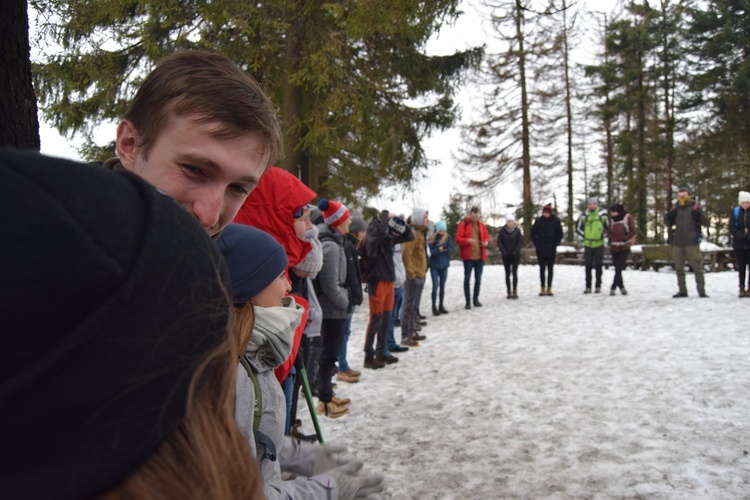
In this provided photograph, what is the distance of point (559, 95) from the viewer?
1024 inches

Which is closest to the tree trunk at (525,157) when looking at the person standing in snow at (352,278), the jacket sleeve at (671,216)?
the jacket sleeve at (671,216)

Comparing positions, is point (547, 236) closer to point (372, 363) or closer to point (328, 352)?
point (372, 363)

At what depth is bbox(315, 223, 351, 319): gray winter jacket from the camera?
514 cm

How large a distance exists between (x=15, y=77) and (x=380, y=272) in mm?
Result: 4998

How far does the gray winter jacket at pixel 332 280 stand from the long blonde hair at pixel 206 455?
4.53 m

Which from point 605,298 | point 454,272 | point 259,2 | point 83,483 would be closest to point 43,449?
point 83,483

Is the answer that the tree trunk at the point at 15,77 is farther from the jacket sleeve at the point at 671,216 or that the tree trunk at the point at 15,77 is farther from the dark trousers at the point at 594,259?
the dark trousers at the point at 594,259

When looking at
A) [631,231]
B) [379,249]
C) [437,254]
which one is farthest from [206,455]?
[631,231]

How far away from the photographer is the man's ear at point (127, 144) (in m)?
1.23

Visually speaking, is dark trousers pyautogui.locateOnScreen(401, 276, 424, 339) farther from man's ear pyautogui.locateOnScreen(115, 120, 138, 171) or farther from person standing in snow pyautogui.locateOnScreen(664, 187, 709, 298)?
man's ear pyautogui.locateOnScreen(115, 120, 138, 171)

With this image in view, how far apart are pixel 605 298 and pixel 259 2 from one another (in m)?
9.31

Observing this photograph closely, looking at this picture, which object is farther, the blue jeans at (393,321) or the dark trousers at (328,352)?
the blue jeans at (393,321)

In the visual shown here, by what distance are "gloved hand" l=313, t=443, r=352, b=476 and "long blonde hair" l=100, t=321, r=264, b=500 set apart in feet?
3.41

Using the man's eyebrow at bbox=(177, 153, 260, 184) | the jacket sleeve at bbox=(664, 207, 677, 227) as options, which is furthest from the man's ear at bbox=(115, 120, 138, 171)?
the jacket sleeve at bbox=(664, 207, 677, 227)
